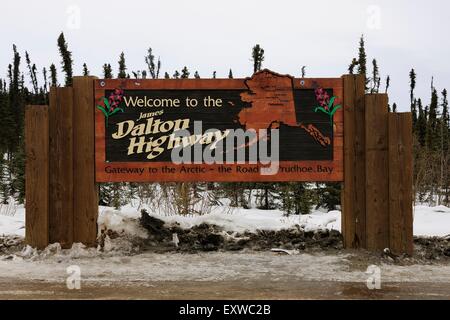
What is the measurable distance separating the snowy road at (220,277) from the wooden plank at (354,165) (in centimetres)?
48

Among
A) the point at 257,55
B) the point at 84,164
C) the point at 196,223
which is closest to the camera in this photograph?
the point at 84,164

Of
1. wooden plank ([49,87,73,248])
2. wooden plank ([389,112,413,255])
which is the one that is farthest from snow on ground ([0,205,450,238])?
wooden plank ([389,112,413,255])

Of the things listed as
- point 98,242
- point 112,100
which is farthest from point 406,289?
point 112,100

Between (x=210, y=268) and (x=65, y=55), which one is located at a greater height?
(x=65, y=55)

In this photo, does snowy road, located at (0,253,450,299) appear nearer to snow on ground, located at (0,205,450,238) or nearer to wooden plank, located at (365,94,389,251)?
wooden plank, located at (365,94,389,251)

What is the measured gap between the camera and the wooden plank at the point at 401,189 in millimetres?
6828

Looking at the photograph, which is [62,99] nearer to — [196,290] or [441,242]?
[196,290]

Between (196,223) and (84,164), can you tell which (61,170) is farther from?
(196,223)

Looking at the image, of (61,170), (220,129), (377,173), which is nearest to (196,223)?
(220,129)

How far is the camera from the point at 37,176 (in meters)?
6.98

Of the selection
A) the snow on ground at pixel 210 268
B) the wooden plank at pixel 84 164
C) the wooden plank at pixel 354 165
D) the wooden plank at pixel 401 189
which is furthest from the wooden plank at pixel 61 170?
the wooden plank at pixel 401 189

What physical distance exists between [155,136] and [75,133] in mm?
1230

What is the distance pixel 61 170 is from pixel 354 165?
176 inches

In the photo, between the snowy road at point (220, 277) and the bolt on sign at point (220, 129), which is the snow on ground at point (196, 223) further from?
the snowy road at point (220, 277)
